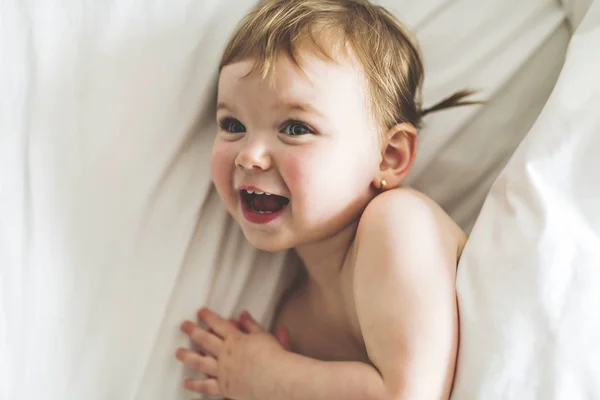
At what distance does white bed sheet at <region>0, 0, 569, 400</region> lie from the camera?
74 centimetres

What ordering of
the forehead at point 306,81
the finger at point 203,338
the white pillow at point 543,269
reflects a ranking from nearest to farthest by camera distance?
1. the white pillow at point 543,269
2. the forehead at point 306,81
3. the finger at point 203,338

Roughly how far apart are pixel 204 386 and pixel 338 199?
329 mm

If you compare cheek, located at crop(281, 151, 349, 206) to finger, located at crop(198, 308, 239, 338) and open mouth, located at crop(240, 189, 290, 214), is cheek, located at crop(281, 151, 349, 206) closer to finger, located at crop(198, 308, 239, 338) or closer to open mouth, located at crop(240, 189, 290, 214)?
open mouth, located at crop(240, 189, 290, 214)

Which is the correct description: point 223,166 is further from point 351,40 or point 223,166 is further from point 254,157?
point 351,40

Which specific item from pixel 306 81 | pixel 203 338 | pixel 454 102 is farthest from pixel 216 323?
pixel 454 102

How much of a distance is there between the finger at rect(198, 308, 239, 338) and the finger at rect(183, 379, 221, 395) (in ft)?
0.22

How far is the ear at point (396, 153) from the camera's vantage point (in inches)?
30.8

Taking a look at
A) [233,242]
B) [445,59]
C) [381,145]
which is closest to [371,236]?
[381,145]

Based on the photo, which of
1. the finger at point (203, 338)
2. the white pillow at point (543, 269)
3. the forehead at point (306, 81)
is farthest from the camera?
the finger at point (203, 338)

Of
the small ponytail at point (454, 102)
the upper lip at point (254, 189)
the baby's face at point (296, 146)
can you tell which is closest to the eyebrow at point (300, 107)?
the baby's face at point (296, 146)

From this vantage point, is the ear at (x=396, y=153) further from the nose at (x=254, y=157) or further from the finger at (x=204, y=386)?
the finger at (x=204, y=386)

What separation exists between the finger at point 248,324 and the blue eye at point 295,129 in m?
0.30

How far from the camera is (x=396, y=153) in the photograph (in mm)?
796

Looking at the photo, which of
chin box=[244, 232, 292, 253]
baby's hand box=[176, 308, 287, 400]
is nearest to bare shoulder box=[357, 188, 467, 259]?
chin box=[244, 232, 292, 253]
